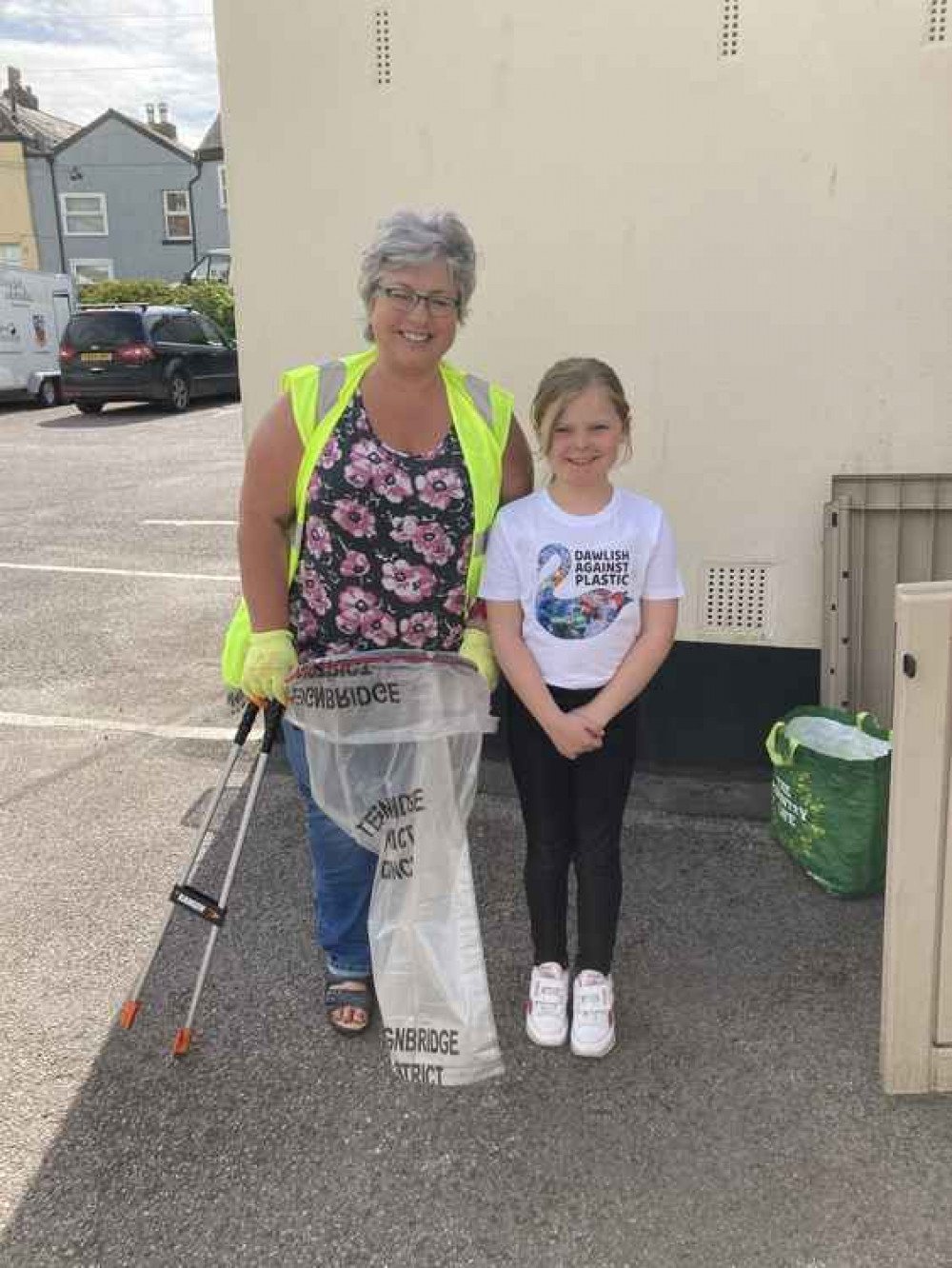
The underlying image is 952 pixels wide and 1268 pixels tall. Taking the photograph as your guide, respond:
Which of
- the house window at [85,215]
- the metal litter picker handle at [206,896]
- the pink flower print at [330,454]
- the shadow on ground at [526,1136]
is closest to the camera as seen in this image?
the shadow on ground at [526,1136]

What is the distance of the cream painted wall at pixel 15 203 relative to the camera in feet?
105

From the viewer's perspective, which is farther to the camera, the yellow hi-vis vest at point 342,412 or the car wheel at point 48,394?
the car wheel at point 48,394

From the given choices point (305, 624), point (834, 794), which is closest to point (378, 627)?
point (305, 624)

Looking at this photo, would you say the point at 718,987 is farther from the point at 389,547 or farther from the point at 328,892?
the point at 389,547

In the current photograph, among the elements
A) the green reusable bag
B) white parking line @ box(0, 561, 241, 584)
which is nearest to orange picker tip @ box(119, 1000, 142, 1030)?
the green reusable bag

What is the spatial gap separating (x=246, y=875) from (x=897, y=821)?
2.04 m

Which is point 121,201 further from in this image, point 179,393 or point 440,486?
point 440,486

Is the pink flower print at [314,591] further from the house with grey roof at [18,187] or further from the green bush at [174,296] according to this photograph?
the house with grey roof at [18,187]

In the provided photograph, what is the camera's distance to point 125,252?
32750 mm

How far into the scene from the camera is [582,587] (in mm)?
2338

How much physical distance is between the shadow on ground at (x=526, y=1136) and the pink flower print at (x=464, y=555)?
116 cm

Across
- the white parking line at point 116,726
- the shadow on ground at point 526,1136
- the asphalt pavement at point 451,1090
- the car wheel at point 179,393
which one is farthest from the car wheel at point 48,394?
the shadow on ground at point 526,1136

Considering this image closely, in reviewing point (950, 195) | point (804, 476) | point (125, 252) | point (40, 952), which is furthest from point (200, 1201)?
point (125, 252)

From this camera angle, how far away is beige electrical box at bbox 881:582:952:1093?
2104 millimetres
